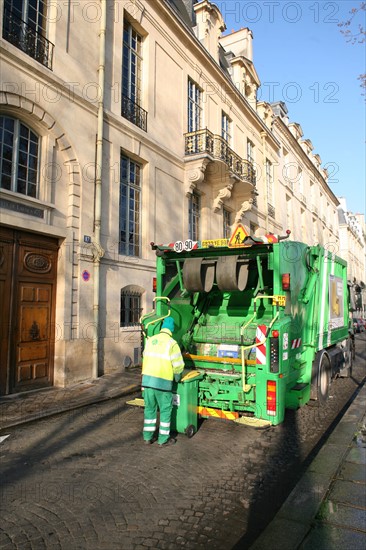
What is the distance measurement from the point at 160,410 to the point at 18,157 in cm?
594

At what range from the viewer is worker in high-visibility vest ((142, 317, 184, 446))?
466 centimetres

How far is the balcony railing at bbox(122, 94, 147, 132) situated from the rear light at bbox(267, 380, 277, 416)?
8.68 m

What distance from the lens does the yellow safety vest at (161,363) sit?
4.65 metres

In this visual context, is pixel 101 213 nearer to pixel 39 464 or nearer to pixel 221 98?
pixel 39 464

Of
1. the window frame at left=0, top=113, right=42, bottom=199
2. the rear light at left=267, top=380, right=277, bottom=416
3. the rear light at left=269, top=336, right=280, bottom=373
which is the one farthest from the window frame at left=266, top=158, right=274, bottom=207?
the rear light at left=267, top=380, right=277, bottom=416

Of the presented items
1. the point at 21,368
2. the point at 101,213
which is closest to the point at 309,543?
the point at 21,368

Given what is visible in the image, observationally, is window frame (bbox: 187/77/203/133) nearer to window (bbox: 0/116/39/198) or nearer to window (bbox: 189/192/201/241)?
window (bbox: 189/192/201/241)

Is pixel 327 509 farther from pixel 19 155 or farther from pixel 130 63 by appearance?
pixel 130 63

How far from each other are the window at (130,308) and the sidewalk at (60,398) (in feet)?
5.61

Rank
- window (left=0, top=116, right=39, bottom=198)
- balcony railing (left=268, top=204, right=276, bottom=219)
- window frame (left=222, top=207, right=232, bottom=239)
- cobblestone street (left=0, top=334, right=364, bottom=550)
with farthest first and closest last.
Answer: balcony railing (left=268, top=204, right=276, bottom=219)
window frame (left=222, top=207, right=232, bottom=239)
window (left=0, top=116, right=39, bottom=198)
cobblestone street (left=0, top=334, right=364, bottom=550)

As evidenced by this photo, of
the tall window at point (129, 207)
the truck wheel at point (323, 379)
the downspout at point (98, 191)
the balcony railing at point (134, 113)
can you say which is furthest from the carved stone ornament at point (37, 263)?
the truck wheel at point (323, 379)

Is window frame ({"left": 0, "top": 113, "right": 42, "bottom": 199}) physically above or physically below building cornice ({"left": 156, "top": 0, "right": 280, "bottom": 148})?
below

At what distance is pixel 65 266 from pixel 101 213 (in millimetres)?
1831

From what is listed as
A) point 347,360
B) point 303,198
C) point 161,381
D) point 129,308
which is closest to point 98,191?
point 129,308
